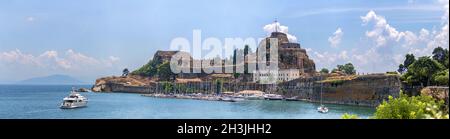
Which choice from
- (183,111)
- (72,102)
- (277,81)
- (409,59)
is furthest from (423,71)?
(277,81)

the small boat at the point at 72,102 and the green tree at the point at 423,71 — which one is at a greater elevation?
the green tree at the point at 423,71

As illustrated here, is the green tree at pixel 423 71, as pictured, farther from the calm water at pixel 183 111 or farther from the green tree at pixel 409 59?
the green tree at pixel 409 59

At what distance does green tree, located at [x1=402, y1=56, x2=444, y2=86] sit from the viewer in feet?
94.6

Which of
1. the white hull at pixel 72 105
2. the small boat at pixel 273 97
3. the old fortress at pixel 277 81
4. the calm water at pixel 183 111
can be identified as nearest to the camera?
the calm water at pixel 183 111

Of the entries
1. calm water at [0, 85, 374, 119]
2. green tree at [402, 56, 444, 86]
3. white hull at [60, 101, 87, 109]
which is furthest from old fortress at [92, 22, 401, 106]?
white hull at [60, 101, 87, 109]

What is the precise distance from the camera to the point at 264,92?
181 ft

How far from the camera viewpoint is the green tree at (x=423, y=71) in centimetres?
2883

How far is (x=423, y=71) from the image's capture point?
29125 mm

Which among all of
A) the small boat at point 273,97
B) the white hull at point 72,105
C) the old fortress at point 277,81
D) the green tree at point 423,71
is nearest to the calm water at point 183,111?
the white hull at point 72,105

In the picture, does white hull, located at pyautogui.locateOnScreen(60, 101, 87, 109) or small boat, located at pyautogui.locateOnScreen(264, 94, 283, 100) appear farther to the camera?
small boat, located at pyautogui.locateOnScreen(264, 94, 283, 100)

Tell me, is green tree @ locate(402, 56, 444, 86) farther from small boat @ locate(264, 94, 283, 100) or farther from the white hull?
the white hull
